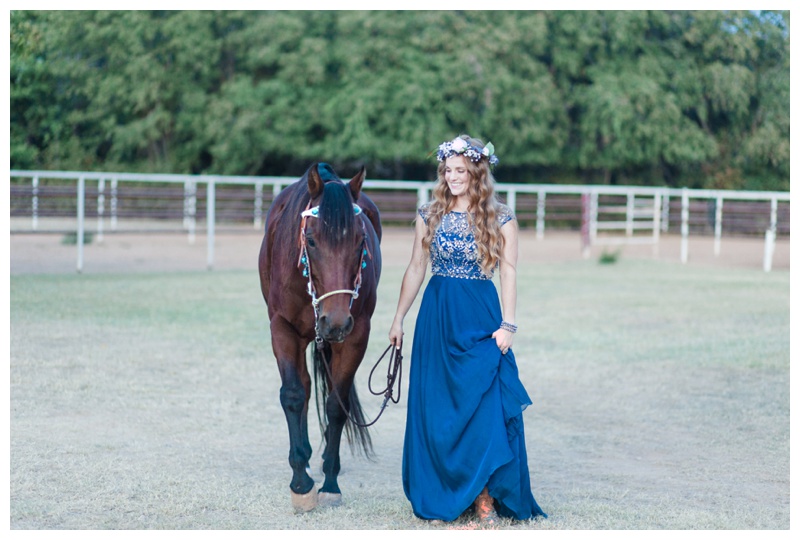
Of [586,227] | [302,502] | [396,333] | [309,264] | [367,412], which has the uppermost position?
[309,264]

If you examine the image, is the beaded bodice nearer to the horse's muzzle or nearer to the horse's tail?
the horse's muzzle

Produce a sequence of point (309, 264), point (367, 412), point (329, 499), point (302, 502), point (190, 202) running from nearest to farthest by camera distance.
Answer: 1. point (309, 264)
2. point (302, 502)
3. point (329, 499)
4. point (367, 412)
5. point (190, 202)

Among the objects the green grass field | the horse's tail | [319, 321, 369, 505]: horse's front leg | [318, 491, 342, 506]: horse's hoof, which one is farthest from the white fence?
[318, 491, 342, 506]: horse's hoof

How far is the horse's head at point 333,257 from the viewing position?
3.87 metres

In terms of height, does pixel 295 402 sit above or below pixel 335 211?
below

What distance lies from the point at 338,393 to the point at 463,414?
2.67ft

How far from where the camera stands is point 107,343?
8.57 m

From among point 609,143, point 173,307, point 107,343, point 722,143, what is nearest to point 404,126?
point 609,143

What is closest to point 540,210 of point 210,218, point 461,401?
point 210,218

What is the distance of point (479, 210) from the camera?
409cm

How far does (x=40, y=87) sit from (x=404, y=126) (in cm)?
1051

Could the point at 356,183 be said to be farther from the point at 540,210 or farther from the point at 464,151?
the point at 540,210

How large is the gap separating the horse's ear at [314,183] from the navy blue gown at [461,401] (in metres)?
0.45

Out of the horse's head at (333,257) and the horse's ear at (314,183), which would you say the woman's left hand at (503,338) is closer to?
the horse's head at (333,257)
